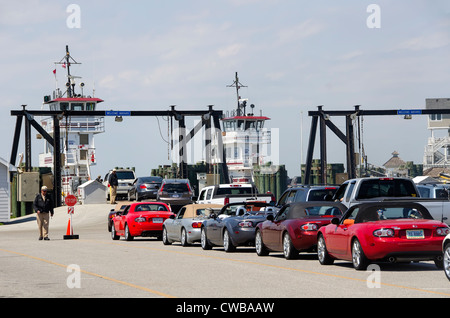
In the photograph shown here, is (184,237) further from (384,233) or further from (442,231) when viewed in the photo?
(442,231)

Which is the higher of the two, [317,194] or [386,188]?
[386,188]

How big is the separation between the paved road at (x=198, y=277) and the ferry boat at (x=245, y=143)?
69951 mm

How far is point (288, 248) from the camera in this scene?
20.0 metres

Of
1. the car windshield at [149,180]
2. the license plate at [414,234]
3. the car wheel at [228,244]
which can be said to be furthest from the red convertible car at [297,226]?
the car windshield at [149,180]

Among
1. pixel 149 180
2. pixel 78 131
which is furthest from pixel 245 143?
pixel 149 180

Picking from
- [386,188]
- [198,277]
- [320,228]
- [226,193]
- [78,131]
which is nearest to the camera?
[198,277]

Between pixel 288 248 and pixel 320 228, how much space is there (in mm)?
1389

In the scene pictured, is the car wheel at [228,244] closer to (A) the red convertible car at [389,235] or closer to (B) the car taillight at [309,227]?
(B) the car taillight at [309,227]

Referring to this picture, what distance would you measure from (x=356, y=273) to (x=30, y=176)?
40.8 meters

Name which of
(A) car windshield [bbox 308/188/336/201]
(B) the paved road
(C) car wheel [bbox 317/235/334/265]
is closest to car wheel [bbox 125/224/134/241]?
(B) the paved road

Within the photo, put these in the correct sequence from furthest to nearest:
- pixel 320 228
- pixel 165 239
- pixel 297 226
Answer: pixel 165 239 < pixel 297 226 < pixel 320 228

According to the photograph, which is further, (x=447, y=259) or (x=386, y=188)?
(x=386, y=188)

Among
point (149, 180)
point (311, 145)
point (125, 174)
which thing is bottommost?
point (149, 180)
